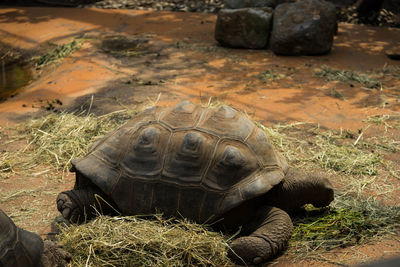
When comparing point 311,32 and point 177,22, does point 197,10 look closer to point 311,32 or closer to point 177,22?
point 177,22

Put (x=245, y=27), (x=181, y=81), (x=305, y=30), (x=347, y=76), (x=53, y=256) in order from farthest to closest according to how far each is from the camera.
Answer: (x=245, y=27) → (x=305, y=30) → (x=347, y=76) → (x=181, y=81) → (x=53, y=256)

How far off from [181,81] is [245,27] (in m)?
2.41

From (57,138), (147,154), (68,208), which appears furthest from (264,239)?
(57,138)

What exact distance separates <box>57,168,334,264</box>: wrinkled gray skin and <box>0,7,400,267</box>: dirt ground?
0.18 meters

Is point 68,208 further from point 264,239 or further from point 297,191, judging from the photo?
point 297,191

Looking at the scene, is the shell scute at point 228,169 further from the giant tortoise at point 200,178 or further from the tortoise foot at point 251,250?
the tortoise foot at point 251,250

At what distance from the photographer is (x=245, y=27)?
9.28 meters

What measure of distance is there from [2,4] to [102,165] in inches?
444

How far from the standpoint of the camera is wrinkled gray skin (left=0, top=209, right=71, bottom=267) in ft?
9.26

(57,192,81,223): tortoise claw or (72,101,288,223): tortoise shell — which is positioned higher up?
(72,101,288,223): tortoise shell

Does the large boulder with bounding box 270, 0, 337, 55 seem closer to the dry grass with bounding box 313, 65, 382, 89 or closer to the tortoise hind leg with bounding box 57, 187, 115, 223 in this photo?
the dry grass with bounding box 313, 65, 382, 89

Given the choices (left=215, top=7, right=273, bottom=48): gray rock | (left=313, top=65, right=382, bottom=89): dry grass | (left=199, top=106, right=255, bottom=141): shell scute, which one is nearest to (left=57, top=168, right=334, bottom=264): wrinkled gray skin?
(left=199, top=106, right=255, bottom=141): shell scute

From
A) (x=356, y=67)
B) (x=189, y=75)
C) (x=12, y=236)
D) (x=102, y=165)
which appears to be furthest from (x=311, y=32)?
(x=12, y=236)

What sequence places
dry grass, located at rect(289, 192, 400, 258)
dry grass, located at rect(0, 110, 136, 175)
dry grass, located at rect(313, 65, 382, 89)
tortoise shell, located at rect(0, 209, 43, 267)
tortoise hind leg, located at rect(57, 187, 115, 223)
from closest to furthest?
tortoise shell, located at rect(0, 209, 43, 267) → dry grass, located at rect(289, 192, 400, 258) → tortoise hind leg, located at rect(57, 187, 115, 223) → dry grass, located at rect(0, 110, 136, 175) → dry grass, located at rect(313, 65, 382, 89)
